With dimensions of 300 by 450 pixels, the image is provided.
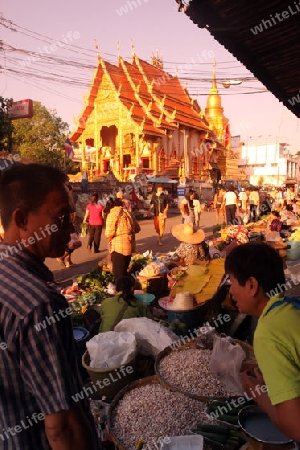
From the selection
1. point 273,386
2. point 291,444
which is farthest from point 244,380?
point 273,386

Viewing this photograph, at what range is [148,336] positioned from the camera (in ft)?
11.9

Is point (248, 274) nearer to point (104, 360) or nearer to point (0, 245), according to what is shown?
point (0, 245)

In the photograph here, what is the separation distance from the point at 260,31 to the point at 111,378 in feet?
12.5

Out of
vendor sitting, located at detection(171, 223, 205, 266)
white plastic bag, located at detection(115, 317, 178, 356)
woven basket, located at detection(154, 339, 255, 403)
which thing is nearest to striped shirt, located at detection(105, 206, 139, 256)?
vendor sitting, located at detection(171, 223, 205, 266)

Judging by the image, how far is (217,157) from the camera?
38.7 meters

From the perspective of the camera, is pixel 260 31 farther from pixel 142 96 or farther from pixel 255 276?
pixel 142 96

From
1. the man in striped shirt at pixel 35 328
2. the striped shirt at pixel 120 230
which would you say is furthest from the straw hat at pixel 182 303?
the man in striped shirt at pixel 35 328

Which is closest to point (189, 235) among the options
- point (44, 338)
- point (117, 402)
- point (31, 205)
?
point (117, 402)

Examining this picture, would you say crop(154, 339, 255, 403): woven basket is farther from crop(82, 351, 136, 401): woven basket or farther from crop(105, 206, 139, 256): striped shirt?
crop(105, 206, 139, 256): striped shirt

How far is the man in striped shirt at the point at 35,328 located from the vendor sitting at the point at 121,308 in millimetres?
2616

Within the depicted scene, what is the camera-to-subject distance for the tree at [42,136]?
33653 millimetres

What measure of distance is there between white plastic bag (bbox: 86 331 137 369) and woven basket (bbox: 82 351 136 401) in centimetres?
6

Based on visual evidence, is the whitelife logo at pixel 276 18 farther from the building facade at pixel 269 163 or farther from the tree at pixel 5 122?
the building facade at pixel 269 163

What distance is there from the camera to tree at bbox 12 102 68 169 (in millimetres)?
33653
